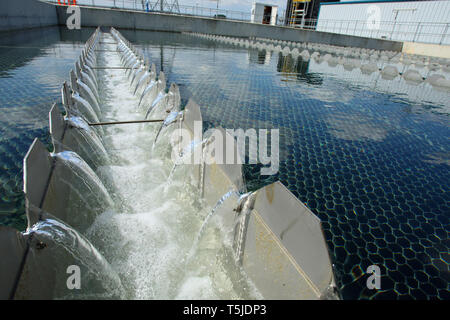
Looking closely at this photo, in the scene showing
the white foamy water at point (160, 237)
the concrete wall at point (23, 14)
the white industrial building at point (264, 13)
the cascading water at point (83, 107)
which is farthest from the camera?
the white industrial building at point (264, 13)

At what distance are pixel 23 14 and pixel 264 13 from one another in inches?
1593

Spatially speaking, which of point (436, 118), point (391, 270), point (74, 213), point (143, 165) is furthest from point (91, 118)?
point (436, 118)

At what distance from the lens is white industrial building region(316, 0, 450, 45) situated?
94.5 feet

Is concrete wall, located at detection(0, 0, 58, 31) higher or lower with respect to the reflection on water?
higher

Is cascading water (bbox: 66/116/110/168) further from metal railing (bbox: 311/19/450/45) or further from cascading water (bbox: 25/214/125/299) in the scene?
metal railing (bbox: 311/19/450/45)

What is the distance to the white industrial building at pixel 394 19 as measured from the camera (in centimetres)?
2881

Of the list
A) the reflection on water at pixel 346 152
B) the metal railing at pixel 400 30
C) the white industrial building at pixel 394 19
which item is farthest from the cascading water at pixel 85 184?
the white industrial building at pixel 394 19

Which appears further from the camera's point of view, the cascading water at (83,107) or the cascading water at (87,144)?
the cascading water at (83,107)

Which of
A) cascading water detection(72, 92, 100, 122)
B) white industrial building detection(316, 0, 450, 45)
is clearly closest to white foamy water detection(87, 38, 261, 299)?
cascading water detection(72, 92, 100, 122)

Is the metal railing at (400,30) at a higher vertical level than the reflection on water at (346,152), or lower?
higher

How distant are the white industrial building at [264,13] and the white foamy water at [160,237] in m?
48.7

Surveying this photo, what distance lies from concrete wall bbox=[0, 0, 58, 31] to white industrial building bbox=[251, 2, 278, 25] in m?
33.2

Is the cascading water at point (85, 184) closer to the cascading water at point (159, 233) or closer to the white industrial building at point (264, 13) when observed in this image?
the cascading water at point (159, 233)

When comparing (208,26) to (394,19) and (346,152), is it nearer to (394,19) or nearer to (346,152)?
(394,19)
